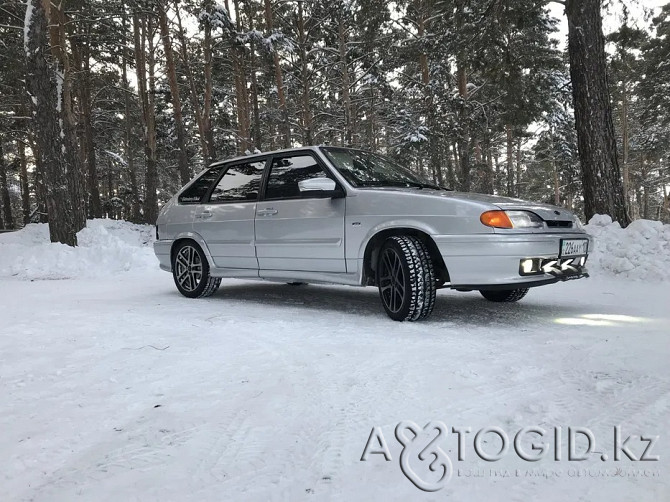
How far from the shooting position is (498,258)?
3.38m

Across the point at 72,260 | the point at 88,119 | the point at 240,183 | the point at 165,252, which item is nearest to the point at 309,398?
the point at 240,183

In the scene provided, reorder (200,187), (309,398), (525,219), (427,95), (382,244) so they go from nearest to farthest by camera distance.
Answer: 1. (309,398)
2. (525,219)
3. (382,244)
4. (200,187)
5. (427,95)

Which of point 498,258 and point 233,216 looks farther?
point 233,216

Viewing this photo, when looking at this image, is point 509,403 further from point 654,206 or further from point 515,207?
point 654,206

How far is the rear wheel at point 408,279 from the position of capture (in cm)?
361

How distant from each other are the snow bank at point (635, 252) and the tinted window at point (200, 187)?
5202mm

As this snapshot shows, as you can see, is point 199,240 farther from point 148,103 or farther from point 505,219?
point 148,103

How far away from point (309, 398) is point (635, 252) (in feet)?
18.6

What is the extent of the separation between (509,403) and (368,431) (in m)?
0.68

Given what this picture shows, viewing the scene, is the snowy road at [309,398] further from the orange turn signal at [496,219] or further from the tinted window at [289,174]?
the tinted window at [289,174]

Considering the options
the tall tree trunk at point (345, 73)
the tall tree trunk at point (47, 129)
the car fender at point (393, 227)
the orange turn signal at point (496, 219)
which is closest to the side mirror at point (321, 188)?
the car fender at point (393, 227)

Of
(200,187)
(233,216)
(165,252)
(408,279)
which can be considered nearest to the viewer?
(408,279)

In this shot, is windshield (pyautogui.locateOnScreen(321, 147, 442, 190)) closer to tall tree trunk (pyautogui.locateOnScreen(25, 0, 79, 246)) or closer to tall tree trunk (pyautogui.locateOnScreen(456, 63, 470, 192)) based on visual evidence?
tall tree trunk (pyautogui.locateOnScreen(25, 0, 79, 246))

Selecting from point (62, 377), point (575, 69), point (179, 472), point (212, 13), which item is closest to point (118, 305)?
point (62, 377)
